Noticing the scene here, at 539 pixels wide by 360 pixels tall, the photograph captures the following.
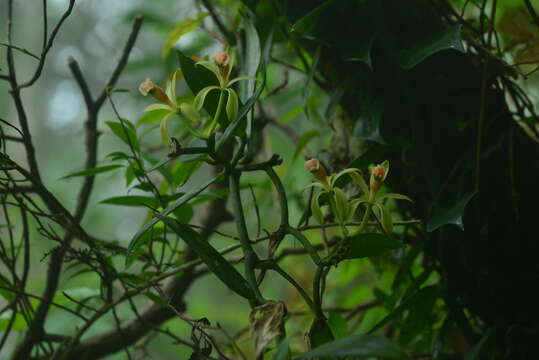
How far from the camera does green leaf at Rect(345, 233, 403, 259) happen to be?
0.44 m

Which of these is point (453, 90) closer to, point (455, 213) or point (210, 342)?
point (455, 213)

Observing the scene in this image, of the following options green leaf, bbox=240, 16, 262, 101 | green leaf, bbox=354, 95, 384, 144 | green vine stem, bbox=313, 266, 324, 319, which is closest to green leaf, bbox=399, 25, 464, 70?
green leaf, bbox=354, 95, 384, 144

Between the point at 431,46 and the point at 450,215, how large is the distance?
7.6 inches

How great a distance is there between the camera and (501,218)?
25.1 inches

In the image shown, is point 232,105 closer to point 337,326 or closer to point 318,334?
point 318,334

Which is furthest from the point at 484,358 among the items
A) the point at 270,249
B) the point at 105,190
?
the point at 105,190

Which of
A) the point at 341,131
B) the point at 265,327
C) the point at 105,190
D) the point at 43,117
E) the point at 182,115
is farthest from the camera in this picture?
the point at 43,117

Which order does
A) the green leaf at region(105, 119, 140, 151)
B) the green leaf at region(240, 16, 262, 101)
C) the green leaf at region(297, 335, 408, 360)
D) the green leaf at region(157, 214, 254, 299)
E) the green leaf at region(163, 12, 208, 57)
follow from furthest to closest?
1. the green leaf at region(163, 12, 208, 57)
2. the green leaf at region(105, 119, 140, 151)
3. the green leaf at region(240, 16, 262, 101)
4. the green leaf at region(157, 214, 254, 299)
5. the green leaf at region(297, 335, 408, 360)

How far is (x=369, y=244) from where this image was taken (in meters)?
0.44

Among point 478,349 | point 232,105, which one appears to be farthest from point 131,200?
point 478,349

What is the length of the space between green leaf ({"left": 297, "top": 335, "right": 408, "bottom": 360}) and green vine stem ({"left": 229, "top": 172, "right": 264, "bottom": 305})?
9cm

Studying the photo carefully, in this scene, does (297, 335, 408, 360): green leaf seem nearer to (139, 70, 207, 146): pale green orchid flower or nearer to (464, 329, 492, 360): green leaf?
(139, 70, 207, 146): pale green orchid flower

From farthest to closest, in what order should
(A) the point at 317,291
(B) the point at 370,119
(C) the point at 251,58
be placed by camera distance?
1. (B) the point at 370,119
2. (C) the point at 251,58
3. (A) the point at 317,291

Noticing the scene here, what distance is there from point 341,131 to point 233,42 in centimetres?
24
